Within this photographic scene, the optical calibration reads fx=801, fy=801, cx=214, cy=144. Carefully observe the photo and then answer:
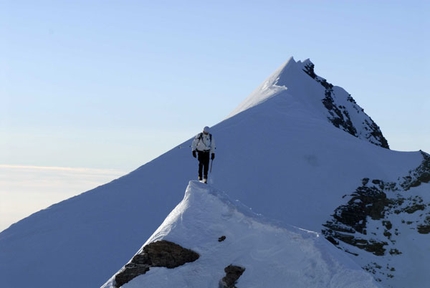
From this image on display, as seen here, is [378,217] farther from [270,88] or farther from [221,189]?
[270,88]

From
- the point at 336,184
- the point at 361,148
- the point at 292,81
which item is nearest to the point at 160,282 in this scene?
the point at 336,184

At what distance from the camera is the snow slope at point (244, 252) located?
877 inches

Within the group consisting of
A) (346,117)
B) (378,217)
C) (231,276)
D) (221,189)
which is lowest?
(231,276)

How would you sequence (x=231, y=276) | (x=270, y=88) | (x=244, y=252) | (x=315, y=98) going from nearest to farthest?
(x=231, y=276) → (x=244, y=252) → (x=270, y=88) → (x=315, y=98)

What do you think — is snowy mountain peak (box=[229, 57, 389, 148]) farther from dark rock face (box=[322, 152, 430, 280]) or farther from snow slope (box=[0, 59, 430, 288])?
dark rock face (box=[322, 152, 430, 280])

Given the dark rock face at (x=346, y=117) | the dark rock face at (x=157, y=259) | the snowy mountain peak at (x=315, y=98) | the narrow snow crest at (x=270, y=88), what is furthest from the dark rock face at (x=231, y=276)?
the dark rock face at (x=346, y=117)

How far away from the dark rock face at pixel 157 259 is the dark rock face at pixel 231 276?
1.47 meters

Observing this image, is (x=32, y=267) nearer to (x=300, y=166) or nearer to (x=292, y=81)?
(x=300, y=166)

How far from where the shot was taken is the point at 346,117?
67875 millimetres

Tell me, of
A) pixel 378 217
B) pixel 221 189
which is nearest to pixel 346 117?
pixel 378 217

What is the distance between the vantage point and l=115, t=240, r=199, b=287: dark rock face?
24516 mm

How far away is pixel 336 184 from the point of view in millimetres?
46156

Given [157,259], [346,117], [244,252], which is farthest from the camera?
[346,117]

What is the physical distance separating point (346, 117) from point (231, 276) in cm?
4645
